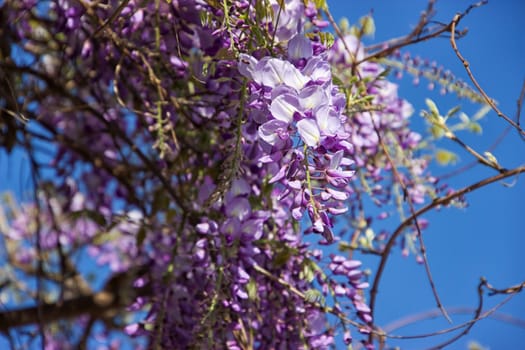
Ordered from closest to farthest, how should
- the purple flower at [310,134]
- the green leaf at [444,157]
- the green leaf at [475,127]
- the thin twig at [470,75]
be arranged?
1. the purple flower at [310,134]
2. the thin twig at [470,75]
3. the green leaf at [475,127]
4. the green leaf at [444,157]

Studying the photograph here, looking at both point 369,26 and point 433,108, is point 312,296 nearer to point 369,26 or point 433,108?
point 433,108

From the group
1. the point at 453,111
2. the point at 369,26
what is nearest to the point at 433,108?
the point at 453,111

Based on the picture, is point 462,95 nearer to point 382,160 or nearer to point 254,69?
point 382,160

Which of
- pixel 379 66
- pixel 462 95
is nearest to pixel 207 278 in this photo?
pixel 462 95

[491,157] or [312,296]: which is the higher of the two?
[491,157]

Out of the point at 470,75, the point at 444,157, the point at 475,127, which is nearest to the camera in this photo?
the point at 470,75

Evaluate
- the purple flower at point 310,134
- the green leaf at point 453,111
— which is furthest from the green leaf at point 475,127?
the purple flower at point 310,134

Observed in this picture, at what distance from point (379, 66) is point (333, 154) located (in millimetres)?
731

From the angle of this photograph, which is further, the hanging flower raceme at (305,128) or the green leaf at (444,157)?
the green leaf at (444,157)

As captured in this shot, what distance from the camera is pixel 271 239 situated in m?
0.97

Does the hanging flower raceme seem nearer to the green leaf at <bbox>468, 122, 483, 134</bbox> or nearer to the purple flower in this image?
the purple flower

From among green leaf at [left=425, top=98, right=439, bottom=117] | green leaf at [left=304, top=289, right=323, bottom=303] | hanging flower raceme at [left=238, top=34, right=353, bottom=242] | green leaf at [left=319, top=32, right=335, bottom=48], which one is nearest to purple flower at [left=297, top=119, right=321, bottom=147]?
hanging flower raceme at [left=238, top=34, right=353, bottom=242]

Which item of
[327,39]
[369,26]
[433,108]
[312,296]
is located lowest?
[312,296]

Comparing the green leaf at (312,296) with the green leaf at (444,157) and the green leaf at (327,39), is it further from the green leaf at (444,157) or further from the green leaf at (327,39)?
the green leaf at (444,157)
